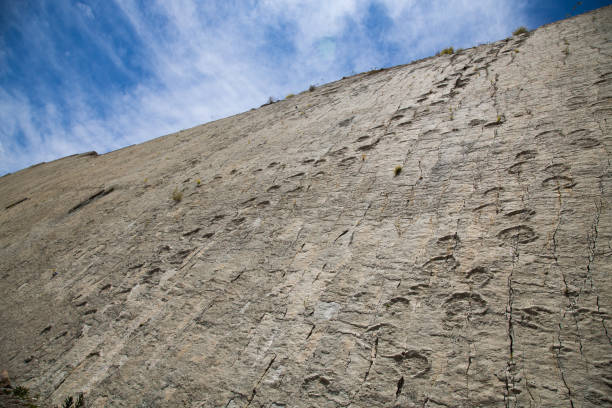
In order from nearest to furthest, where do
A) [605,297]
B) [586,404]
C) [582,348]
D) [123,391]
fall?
[586,404], [582,348], [605,297], [123,391]

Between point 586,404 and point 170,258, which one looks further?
point 170,258

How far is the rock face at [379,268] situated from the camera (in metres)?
1.47

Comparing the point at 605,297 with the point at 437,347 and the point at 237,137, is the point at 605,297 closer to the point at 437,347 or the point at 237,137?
the point at 437,347

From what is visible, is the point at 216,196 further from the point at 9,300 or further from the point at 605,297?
the point at 605,297

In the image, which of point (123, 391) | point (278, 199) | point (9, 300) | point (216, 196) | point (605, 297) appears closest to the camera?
point (605, 297)

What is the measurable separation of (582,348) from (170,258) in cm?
320

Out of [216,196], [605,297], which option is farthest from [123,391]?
[605,297]

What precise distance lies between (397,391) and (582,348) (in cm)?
81

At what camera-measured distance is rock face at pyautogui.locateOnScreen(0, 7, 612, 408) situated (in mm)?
1472

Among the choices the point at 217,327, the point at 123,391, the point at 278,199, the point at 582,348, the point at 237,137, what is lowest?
the point at 123,391

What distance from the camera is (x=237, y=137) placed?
614cm

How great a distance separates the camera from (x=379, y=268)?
206 cm

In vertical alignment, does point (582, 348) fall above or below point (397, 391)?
above

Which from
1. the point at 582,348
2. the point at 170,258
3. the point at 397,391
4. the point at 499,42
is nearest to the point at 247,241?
the point at 170,258
